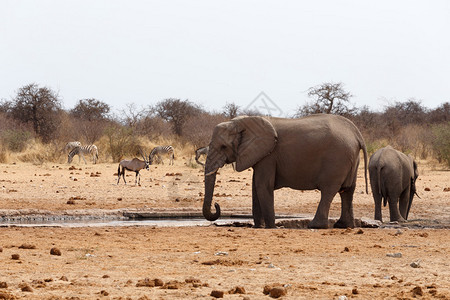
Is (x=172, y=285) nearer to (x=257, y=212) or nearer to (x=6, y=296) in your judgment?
(x=6, y=296)

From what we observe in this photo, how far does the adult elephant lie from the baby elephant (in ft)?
6.35

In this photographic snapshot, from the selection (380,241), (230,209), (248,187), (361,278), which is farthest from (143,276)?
(248,187)

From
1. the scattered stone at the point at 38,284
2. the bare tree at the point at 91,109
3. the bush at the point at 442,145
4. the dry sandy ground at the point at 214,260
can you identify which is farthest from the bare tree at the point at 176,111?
the scattered stone at the point at 38,284

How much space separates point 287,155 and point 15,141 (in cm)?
2376

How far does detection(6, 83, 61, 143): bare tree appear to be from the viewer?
137 ft

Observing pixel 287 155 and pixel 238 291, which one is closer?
pixel 238 291

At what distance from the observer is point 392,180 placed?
44.0 feet

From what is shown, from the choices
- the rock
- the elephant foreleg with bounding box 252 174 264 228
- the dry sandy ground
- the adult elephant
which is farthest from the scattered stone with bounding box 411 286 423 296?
the elephant foreleg with bounding box 252 174 264 228

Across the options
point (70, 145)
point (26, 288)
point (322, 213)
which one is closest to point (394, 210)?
point (322, 213)

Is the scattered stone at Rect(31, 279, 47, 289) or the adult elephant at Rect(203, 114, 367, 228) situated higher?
the adult elephant at Rect(203, 114, 367, 228)

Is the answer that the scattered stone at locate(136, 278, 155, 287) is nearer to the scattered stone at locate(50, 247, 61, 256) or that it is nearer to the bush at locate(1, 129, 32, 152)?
the scattered stone at locate(50, 247, 61, 256)

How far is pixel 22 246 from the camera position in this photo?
8.46 m

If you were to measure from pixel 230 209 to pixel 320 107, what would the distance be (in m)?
28.0

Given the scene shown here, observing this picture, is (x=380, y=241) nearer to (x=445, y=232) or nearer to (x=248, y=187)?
(x=445, y=232)
